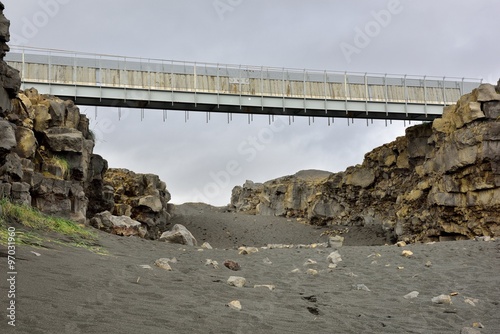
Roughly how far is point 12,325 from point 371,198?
33.3 m

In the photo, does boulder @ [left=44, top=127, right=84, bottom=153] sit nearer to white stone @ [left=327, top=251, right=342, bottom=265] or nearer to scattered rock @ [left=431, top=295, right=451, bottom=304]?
white stone @ [left=327, top=251, right=342, bottom=265]

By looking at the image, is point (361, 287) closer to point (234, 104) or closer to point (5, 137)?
point (5, 137)

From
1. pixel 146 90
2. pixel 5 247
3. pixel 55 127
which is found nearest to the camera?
pixel 5 247

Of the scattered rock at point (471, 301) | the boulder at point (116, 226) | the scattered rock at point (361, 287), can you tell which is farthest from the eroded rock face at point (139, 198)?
the scattered rock at point (471, 301)

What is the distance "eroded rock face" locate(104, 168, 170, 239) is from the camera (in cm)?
2975

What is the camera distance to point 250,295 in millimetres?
6746

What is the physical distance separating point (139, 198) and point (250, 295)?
24.9 meters

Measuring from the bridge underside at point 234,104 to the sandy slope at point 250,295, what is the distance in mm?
14193

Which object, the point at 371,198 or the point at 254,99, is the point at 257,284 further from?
the point at 371,198

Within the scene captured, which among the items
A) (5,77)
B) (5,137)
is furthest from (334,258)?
(5,77)

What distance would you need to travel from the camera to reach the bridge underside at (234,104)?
23.8 m

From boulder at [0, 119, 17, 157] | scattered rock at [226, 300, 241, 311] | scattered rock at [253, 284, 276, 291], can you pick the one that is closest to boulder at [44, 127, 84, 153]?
boulder at [0, 119, 17, 157]

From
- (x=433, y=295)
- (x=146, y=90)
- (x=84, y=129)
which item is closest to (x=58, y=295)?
(x=433, y=295)

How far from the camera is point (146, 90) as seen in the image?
24.4m
